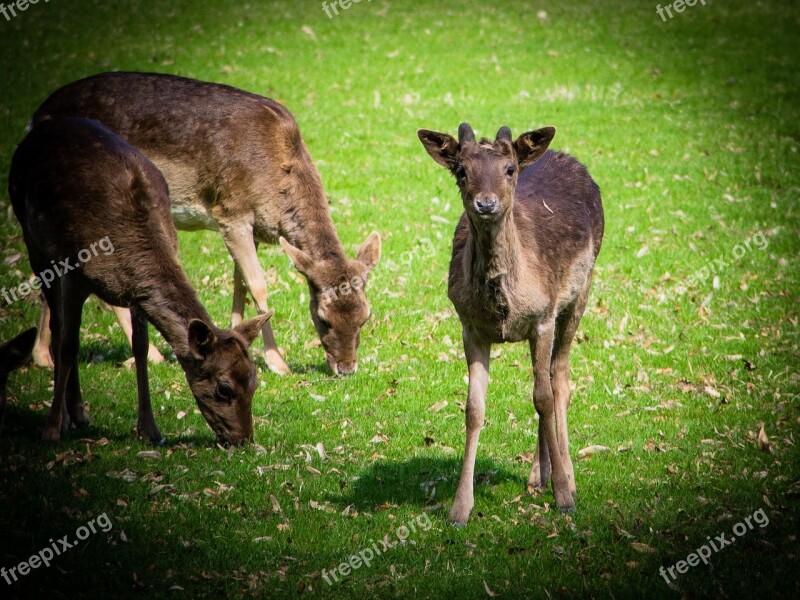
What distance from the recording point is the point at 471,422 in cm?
755

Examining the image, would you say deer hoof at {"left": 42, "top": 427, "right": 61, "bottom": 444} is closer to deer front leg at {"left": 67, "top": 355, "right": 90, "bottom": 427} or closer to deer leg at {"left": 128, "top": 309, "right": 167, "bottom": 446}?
deer front leg at {"left": 67, "top": 355, "right": 90, "bottom": 427}

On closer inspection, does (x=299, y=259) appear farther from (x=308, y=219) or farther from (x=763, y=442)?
(x=763, y=442)

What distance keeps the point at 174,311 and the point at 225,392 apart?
85 cm

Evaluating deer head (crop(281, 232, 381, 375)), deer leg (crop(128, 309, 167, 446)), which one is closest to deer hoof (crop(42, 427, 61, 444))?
deer leg (crop(128, 309, 167, 446))

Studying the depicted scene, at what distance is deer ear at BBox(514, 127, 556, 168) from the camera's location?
7266mm

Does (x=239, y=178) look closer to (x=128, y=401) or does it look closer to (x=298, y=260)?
(x=298, y=260)

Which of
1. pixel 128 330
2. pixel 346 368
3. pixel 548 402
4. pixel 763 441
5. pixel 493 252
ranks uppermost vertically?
pixel 493 252

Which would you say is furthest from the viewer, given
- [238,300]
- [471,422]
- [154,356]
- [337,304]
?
[238,300]

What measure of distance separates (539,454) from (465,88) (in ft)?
51.1

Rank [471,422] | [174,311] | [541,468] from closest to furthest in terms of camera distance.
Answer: [471,422]
[541,468]
[174,311]

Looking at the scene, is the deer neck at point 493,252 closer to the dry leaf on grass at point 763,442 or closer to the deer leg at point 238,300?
the dry leaf on grass at point 763,442

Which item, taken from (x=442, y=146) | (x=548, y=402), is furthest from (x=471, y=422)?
(x=442, y=146)

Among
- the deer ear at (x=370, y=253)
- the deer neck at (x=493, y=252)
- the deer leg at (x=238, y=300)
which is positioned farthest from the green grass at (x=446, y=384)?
the deer neck at (x=493, y=252)

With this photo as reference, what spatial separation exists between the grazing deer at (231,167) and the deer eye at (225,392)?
2.77 meters
